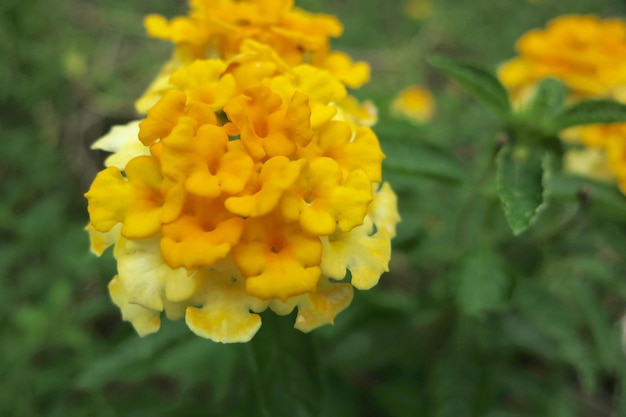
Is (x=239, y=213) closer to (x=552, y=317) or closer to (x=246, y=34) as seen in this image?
(x=246, y=34)

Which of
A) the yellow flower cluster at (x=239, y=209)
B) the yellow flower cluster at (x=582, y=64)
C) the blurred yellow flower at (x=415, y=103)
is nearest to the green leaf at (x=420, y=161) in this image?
the yellow flower cluster at (x=239, y=209)

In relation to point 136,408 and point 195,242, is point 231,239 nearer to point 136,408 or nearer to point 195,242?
point 195,242

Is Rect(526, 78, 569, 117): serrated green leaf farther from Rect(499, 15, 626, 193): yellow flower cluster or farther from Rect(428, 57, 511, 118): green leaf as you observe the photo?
Rect(499, 15, 626, 193): yellow flower cluster

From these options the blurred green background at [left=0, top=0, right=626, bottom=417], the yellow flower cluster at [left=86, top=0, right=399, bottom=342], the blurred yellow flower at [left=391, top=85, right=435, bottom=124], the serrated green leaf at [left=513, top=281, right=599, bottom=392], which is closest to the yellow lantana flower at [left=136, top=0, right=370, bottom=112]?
the yellow flower cluster at [left=86, top=0, right=399, bottom=342]

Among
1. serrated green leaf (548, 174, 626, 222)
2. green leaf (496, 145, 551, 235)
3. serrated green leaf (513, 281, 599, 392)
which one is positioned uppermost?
green leaf (496, 145, 551, 235)

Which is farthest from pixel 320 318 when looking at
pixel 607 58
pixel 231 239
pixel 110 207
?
pixel 607 58

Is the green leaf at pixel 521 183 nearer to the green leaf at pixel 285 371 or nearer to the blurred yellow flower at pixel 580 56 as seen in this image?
the green leaf at pixel 285 371
